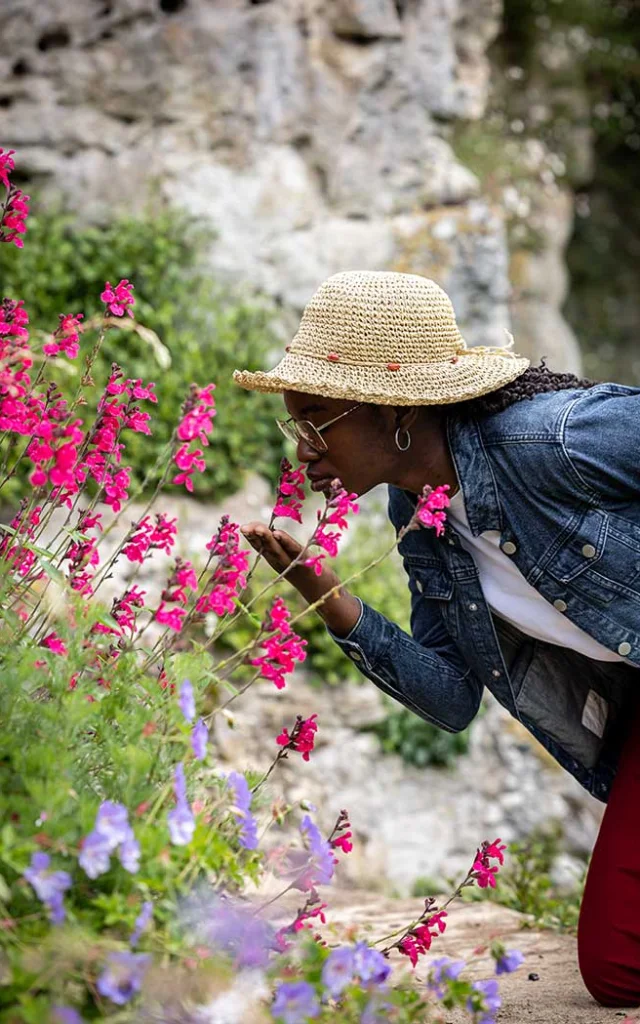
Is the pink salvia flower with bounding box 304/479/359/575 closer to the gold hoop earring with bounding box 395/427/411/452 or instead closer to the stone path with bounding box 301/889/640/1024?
the gold hoop earring with bounding box 395/427/411/452

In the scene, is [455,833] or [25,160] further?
[25,160]

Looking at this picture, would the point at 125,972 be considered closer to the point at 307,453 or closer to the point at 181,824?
the point at 181,824

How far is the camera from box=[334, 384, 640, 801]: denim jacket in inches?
90.4

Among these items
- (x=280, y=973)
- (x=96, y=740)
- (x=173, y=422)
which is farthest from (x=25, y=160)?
(x=280, y=973)

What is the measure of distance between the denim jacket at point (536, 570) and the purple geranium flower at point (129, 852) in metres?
1.10

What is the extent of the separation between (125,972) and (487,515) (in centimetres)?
135

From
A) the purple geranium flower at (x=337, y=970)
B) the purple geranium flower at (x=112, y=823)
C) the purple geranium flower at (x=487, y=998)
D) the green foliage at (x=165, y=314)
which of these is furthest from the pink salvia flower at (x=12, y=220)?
the green foliage at (x=165, y=314)

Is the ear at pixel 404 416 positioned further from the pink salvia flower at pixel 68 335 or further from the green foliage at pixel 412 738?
the green foliage at pixel 412 738

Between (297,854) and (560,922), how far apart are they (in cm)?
179

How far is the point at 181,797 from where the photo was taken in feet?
4.72

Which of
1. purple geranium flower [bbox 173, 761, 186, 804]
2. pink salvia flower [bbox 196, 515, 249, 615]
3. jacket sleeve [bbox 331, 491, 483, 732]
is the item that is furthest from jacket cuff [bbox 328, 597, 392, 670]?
purple geranium flower [bbox 173, 761, 186, 804]

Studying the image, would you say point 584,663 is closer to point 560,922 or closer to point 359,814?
point 560,922

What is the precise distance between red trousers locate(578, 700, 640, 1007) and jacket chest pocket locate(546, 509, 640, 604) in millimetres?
463

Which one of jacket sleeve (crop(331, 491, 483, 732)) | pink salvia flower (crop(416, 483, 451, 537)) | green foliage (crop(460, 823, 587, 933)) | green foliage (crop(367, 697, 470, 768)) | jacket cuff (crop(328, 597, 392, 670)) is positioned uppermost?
pink salvia flower (crop(416, 483, 451, 537))
